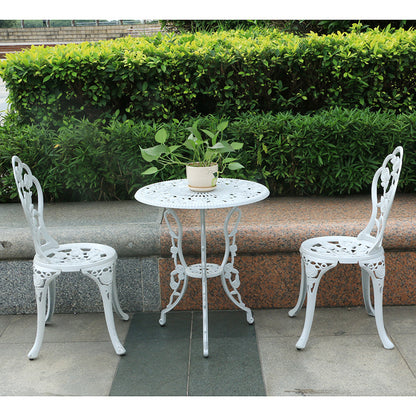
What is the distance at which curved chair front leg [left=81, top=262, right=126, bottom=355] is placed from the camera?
10.4ft

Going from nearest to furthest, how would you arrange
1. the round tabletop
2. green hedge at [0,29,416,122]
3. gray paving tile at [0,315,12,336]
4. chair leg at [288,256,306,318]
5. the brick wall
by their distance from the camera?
the round tabletop → chair leg at [288,256,306,318] → gray paving tile at [0,315,12,336] → green hedge at [0,29,416,122] → the brick wall

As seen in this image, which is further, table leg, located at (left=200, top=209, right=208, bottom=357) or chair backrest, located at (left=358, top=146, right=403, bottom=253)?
table leg, located at (left=200, top=209, right=208, bottom=357)

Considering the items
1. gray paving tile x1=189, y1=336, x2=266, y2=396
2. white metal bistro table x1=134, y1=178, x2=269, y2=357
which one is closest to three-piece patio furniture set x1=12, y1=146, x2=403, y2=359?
white metal bistro table x1=134, y1=178, x2=269, y2=357

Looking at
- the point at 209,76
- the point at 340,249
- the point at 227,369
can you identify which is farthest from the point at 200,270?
the point at 209,76

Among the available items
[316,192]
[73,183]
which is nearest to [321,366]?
[316,192]

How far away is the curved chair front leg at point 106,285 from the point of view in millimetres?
3160

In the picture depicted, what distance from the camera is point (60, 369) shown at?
123 inches

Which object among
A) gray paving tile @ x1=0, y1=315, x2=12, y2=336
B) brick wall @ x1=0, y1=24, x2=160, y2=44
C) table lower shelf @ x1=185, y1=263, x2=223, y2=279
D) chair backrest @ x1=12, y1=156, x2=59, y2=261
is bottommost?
gray paving tile @ x1=0, y1=315, x2=12, y2=336

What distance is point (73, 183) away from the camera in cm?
449

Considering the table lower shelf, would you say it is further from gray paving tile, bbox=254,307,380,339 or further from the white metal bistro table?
gray paving tile, bbox=254,307,380,339

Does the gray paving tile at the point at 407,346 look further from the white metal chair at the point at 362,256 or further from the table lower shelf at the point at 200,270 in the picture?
the table lower shelf at the point at 200,270

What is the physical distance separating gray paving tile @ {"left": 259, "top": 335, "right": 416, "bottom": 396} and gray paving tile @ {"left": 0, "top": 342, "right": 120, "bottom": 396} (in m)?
0.96

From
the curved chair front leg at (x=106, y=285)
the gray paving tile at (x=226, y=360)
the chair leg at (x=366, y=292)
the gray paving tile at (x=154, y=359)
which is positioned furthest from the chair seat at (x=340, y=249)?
the curved chair front leg at (x=106, y=285)

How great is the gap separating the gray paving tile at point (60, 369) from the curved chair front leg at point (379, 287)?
5.41ft
